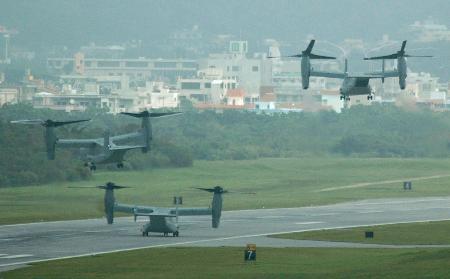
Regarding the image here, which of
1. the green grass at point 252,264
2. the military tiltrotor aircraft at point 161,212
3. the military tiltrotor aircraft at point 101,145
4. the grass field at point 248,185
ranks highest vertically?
the military tiltrotor aircraft at point 101,145

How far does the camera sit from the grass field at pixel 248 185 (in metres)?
133

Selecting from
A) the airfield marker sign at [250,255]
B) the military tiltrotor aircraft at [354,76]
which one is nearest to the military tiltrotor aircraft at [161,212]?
the military tiltrotor aircraft at [354,76]

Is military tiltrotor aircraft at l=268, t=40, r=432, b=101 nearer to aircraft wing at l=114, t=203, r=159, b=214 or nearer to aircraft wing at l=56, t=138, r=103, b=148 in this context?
aircraft wing at l=114, t=203, r=159, b=214

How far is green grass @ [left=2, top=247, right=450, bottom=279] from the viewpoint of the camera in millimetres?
88250

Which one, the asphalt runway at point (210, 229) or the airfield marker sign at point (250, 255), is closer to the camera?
the airfield marker sign at point (250, 255)

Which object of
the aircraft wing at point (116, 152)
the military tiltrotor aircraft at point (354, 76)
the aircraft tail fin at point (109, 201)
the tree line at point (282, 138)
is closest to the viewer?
the military tiltrotor aircraft at point (354, 76)

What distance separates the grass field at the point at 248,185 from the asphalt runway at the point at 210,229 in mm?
4817

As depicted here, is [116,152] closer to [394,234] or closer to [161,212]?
[161,212]

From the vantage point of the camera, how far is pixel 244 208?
13738cm

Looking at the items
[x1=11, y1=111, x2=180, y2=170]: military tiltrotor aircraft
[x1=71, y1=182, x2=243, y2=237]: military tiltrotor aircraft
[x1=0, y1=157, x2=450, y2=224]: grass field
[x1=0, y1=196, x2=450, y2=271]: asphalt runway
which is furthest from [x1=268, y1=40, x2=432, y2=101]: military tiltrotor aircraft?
[x1=0, y1=157, x2=450, y2=224]: grass field

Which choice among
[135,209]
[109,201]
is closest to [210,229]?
[135,209]

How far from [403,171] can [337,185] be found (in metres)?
16.1

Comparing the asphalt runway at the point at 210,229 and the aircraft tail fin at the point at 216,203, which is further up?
the aircraft tail fin at the point at 216,203

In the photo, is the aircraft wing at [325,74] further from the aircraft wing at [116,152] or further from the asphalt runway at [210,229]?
the aircraft wing at [116,152]
